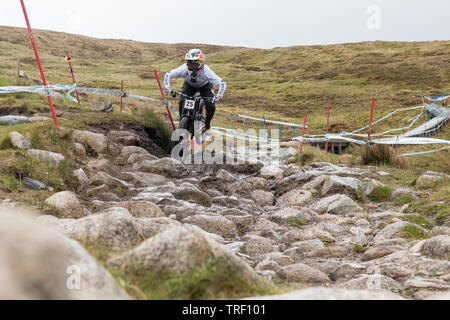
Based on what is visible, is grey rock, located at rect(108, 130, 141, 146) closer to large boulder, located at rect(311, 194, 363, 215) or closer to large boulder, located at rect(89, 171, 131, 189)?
large boulder, located at rect(89, 171, 131, 189)

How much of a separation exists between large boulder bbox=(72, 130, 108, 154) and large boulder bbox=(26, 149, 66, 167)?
Result: 1956mm

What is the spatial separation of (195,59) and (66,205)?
19.5ft

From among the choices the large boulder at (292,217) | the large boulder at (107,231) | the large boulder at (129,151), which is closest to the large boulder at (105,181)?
the large boulder at (129,151)

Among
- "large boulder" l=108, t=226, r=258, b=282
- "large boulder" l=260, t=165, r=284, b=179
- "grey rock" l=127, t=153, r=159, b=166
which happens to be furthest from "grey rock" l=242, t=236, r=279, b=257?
"large boulder" l=260, t=165, r=284, b=179

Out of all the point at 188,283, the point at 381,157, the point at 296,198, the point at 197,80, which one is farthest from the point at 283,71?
the point at 188,283

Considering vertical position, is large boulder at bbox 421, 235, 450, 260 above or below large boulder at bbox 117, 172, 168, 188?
above

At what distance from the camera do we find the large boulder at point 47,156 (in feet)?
25.7

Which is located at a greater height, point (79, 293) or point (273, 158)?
point (79, 293)

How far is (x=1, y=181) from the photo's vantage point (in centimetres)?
679

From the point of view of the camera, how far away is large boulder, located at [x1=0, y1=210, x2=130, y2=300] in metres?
2.31

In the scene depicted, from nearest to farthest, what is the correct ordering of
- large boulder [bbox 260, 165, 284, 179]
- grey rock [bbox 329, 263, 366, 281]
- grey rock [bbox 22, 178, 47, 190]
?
grey rock [bbox 329, 263, 366, 281], grey rock [bbox 22, 178, 47, 190], large boulder [bbox 260, 165, 284, 179]

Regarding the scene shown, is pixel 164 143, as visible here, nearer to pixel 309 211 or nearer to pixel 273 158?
pixel 273 158

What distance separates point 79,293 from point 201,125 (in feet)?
31.6

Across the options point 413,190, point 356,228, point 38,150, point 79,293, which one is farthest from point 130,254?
point 413,190
